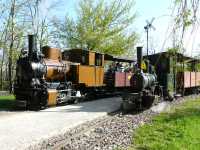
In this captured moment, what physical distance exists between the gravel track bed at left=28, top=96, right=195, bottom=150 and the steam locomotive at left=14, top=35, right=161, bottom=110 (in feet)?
14.0

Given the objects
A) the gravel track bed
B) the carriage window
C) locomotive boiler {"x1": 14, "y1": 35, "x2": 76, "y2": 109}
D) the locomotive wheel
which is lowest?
the gravel track bed

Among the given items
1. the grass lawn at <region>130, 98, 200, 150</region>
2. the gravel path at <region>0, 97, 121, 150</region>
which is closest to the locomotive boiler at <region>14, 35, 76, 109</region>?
the gravel path at <region>0, 97, 121, 150</region>

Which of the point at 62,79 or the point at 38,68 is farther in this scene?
the point at 62,79

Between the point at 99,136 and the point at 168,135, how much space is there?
2.03 metres

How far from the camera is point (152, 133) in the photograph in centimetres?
1290

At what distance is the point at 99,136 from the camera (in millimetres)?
12578

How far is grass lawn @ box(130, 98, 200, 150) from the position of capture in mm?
10789

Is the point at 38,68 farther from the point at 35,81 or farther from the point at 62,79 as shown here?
the point at 62,79

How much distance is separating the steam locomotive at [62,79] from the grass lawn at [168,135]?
228 inches

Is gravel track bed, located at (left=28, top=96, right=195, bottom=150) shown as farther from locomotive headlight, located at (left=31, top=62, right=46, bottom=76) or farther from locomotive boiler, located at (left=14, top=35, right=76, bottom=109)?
locomotive headlight, located at (left=31, top=62, right=46, bottom=76)

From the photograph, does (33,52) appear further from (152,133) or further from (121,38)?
(121,38)

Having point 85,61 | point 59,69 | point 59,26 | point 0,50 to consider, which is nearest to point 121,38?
point 59,26

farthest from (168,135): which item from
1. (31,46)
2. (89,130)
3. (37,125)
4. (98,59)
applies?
(98,59)

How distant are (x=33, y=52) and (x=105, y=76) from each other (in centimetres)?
898
